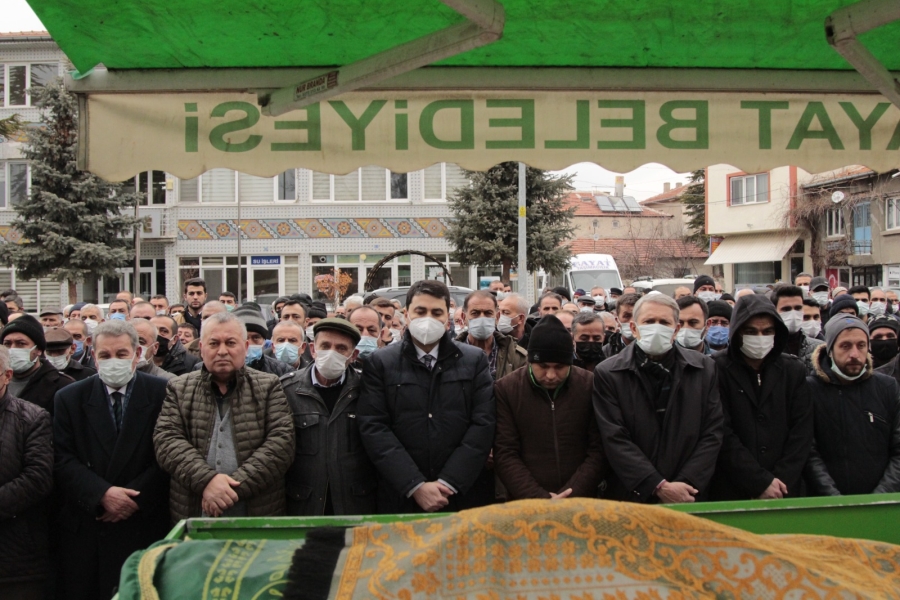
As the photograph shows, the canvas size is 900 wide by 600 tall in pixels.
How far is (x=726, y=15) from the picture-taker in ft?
10.4

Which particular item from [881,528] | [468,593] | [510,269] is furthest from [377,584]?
[510,269]

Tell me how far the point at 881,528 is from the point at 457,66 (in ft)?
8.88

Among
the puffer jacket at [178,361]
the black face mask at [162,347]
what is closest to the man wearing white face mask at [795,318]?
the puffer jacket at [178,361]

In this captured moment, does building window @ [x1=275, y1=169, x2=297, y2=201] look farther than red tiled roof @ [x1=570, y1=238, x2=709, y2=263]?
No

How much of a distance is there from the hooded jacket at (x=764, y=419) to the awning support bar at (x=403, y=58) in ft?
8.49

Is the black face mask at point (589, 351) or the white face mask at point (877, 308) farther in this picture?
the white face mask at point (877, 308)

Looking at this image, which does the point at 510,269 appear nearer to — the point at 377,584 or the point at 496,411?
the point at 496,411

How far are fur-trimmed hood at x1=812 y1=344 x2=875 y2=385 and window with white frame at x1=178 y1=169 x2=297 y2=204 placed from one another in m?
31.1

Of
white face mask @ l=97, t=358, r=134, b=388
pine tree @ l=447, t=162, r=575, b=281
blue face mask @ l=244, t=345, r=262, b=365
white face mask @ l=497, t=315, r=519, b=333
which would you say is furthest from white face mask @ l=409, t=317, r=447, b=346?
pine tree @ l=447, t=162, r=575, b=281

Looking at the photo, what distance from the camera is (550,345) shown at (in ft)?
14.2

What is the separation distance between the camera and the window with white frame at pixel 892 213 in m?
31.3

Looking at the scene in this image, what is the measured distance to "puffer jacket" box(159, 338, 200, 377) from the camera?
6797 millimetres

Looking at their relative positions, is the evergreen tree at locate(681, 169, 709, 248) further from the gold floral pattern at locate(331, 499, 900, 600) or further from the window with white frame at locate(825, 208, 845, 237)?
the gold floral pattern at locate(331, 499, 900, 600)

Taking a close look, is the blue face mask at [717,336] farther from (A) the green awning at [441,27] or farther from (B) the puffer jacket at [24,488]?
(B) the puffer jacket at [24,488]
